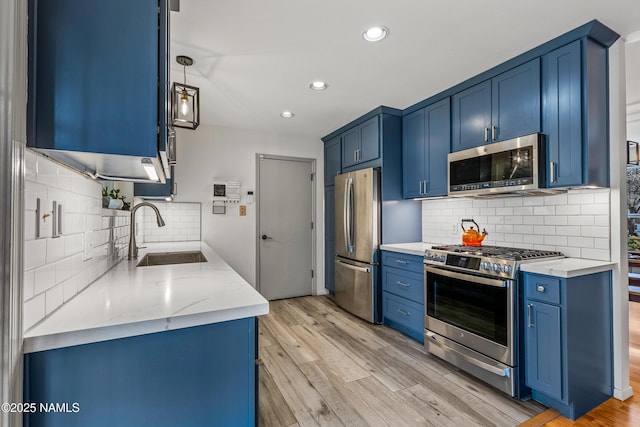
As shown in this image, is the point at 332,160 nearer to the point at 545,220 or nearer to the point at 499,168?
the point at 499,168

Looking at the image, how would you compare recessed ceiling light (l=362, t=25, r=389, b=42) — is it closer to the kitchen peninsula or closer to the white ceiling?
the white ceiling

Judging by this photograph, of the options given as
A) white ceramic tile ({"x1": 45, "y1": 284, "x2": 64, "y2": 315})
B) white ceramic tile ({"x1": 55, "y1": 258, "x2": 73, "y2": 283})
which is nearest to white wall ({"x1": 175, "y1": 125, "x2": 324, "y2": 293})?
white ceramic tile ({"x1": 55, "y1": 258, "x2": 73, "y2": 283})

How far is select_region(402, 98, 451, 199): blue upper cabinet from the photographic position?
9.64ft

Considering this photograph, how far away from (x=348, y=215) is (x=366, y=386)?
6.19 ft

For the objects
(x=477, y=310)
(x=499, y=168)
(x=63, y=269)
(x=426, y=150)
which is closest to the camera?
(x=63, y=269)

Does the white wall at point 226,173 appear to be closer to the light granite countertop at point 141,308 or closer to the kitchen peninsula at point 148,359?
the light granite countertop at point 141,308

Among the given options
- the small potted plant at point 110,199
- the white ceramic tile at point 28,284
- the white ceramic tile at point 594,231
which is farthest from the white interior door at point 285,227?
the white ceramic tile at point 28,284

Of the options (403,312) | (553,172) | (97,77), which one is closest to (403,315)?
(403,312)

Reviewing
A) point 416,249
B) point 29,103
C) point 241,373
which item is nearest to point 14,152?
point 29,103

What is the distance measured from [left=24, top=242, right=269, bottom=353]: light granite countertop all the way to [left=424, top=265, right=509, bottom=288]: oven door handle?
1673 millimetres

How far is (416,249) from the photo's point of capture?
2891 millimetres

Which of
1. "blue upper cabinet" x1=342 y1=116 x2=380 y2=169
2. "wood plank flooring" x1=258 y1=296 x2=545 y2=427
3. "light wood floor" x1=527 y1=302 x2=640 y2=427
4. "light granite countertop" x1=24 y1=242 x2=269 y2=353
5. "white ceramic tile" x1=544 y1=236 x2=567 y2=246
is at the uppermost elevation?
"blue upper cabinet" x1=342 y1=116 x2=380 y2=169

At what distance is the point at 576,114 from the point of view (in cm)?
197

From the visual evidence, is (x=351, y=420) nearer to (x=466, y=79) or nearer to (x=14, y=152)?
(x=14, y=152)
